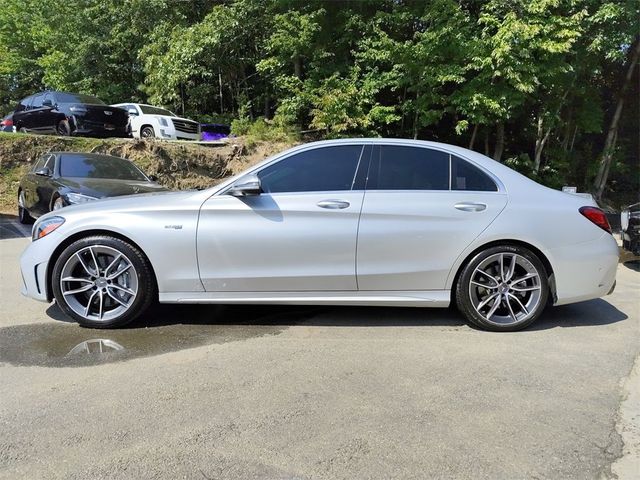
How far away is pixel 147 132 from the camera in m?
17.6

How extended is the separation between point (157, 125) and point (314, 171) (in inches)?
560

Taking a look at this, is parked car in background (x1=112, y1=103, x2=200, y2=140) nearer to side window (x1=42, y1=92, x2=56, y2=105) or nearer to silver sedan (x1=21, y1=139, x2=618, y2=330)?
side window (x1=42, y1=92, x2=56, y2=105)

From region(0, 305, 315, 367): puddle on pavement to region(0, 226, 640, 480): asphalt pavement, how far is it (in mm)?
20

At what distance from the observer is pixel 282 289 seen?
4480 mm

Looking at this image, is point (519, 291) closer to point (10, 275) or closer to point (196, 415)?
point (196, 415)

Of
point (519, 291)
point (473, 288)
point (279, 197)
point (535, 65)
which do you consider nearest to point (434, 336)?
point (473, 288)

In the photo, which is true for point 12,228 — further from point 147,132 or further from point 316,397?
point 316,397

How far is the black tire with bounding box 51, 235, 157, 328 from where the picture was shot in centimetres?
448

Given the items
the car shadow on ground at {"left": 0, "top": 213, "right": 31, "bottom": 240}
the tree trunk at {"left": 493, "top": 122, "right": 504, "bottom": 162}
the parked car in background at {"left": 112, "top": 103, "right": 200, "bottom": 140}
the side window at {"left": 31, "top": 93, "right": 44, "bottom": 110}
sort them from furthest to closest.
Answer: the parked car in background at {"left": 112, "top": 103, "right": 200, "bottom": 140}, the tree trunk at {"left": 493, "top": 122, "right": 504, "bottom": 162}, the side window at {"left": 31, "top": 93, "right": 44, "bottom": 110}, the car shadow on ground at {"left": 0, "top": 213, "right": 31, "bottom": 240}

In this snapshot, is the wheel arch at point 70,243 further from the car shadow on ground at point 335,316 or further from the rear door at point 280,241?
the rear door at point 280,241

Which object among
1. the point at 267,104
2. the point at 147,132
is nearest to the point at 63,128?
the point at 147,132

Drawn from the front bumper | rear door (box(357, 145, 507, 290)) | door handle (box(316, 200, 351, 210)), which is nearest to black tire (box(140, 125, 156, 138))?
the front bumper

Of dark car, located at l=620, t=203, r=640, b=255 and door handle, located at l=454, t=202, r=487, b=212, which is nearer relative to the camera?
door handle, located at l=454, t=202, r=487, b=212

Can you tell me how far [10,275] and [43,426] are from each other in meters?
4.45
